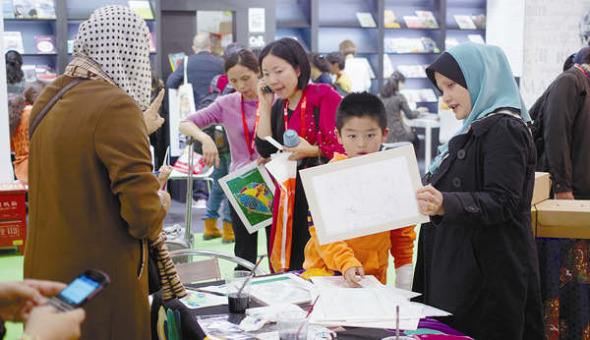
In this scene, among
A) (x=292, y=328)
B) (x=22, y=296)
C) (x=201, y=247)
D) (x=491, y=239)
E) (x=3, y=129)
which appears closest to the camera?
(x=22, y=296)

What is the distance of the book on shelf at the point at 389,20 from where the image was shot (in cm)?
1020

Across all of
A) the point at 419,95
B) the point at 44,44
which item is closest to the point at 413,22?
the point at 419,95

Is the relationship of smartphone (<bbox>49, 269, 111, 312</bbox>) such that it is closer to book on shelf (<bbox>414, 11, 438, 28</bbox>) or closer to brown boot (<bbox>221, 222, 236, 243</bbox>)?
brown boot (<bbox>221, 222, 236, 243</bbox>)

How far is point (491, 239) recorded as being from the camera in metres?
1.92

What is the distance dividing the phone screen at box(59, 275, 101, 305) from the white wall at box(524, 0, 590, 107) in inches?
177

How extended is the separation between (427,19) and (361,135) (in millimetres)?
8766

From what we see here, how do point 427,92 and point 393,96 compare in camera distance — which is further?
point 427,92

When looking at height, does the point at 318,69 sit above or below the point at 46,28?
below

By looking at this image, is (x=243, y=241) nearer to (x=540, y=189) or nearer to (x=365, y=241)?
(x=365, y=241)

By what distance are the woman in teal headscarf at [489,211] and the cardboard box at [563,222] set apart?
2.01 ft

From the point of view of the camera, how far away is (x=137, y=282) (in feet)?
6.03

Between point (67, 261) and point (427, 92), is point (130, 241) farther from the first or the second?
point (427, 92)

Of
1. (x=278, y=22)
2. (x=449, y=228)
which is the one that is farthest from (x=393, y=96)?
(x=449, y=228)

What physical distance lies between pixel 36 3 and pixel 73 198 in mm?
6624
